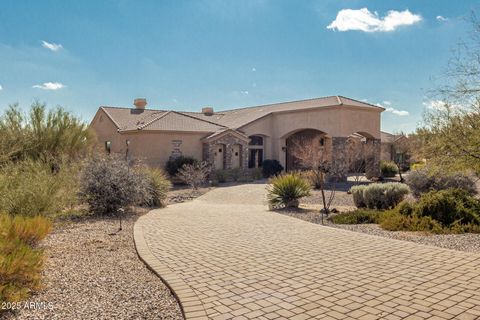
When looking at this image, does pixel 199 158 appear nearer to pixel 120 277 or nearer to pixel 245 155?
pixel 245 155

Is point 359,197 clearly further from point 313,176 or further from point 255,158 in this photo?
point 255,158

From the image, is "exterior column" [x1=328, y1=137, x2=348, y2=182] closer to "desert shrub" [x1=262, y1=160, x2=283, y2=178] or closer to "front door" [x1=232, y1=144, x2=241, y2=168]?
"desert shrub" [x1=262, y1=160, x2=283, y2=178]

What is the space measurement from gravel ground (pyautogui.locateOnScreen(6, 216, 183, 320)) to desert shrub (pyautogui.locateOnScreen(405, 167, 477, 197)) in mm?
12015

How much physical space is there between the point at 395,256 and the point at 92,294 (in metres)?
5.42

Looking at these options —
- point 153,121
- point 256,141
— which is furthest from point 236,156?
point 153,121

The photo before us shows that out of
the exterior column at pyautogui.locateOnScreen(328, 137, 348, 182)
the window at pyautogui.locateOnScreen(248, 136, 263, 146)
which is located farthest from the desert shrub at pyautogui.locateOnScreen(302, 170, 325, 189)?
the window at pyautogui.locateOnScreen(248, 136, 263, 146)

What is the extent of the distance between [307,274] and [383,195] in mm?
8958

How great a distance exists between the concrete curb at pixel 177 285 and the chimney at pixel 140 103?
27844mm

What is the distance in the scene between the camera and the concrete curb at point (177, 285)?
4.47 m

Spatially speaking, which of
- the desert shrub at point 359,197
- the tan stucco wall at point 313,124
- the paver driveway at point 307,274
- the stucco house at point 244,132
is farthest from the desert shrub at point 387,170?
the paver driveway at point 307,274

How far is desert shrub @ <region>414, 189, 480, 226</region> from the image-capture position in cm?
→ 1002

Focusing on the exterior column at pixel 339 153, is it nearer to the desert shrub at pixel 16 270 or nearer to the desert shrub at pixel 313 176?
the desert shrub at pixel 313 176

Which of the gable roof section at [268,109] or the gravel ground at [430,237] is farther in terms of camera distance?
the gable roof section at [268,109]

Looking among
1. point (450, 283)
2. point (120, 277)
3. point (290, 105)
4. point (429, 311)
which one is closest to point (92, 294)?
point (120, 277)
